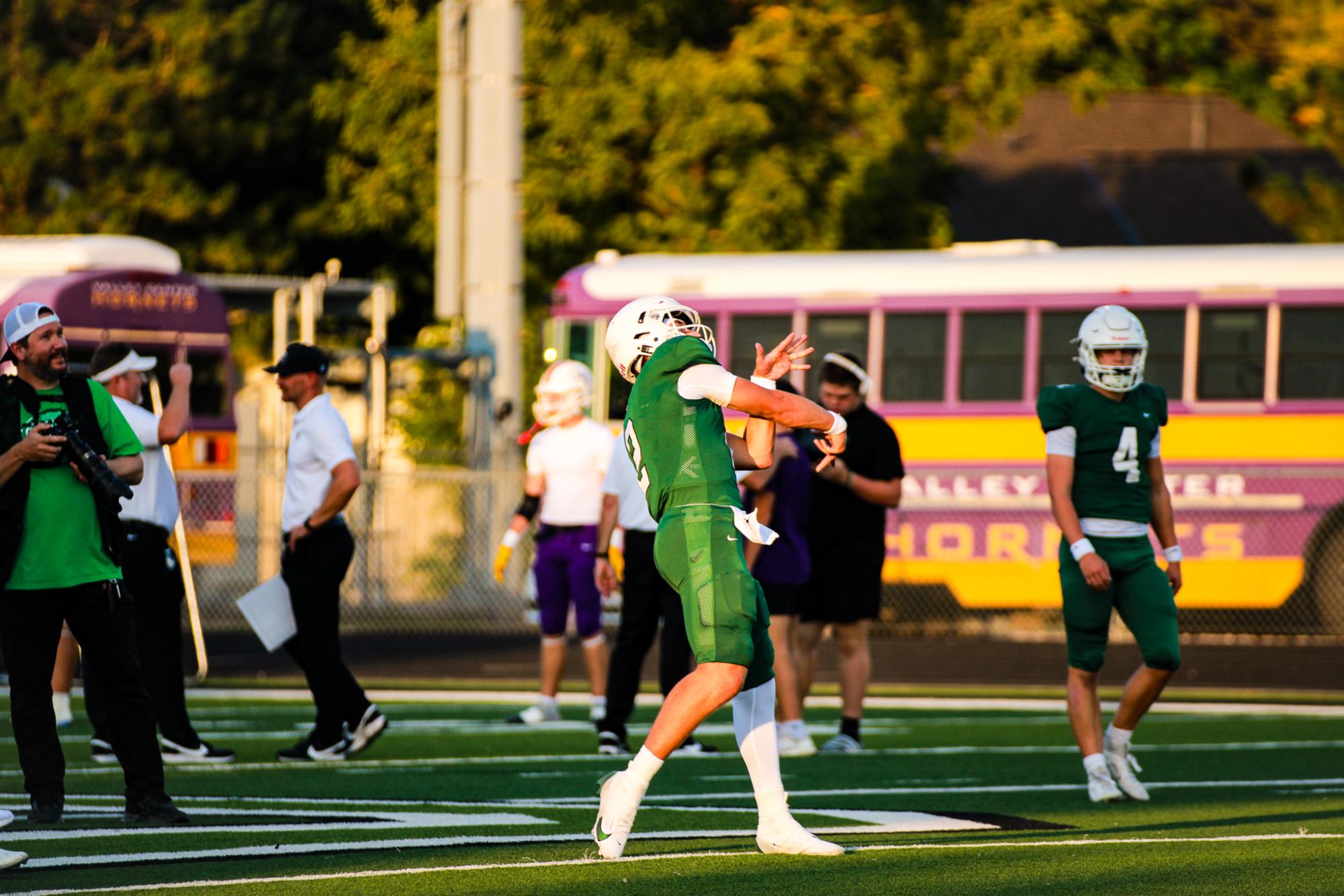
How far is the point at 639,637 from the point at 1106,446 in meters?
2.86

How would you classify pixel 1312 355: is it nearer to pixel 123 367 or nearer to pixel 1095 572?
pixel 1095 572

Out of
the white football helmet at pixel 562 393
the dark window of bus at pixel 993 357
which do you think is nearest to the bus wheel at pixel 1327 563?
the dark window of bus at pixel 993 357

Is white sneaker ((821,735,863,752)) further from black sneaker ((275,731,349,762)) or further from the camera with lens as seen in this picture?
the camera with lens

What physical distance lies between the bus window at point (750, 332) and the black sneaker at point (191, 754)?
34.4 feet

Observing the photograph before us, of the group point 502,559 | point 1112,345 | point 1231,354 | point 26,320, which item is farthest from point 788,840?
point 1231,354

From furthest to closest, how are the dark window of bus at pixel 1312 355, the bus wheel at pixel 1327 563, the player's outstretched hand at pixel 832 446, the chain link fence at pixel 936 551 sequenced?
the dark window of bus at pixel 1312 355, the chain link fence at pixel 936 551, the bus wheel at pixel 1327 563, the player's outstretched hand at pixel 832 446

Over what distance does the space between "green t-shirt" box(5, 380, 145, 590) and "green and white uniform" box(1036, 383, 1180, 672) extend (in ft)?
12.2

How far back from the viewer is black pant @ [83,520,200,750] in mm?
9727

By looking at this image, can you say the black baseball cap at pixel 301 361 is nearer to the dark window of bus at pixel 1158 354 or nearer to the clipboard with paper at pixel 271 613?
the clipboard with paper at pixel 271 613

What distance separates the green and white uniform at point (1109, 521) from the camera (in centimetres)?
815

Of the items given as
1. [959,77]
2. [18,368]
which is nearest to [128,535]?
[18,368]

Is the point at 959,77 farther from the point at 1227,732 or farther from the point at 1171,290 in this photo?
the point at 1227,732

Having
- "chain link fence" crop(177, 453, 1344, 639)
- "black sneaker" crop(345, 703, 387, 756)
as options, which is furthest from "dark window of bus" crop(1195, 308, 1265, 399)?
"black sneaker" crop(345, 703, 387, 756)

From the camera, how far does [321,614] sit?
9.91 metres
